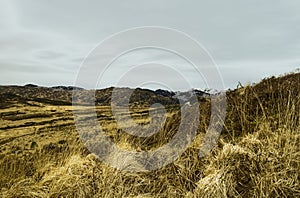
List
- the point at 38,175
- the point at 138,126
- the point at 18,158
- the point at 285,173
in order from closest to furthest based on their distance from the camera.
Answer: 1. the point at 285,173
2. the point at 38,175
3. the point at 18,158
4. the point at 138,126

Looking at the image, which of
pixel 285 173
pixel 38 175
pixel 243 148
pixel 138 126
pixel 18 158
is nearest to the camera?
pixel 285 173

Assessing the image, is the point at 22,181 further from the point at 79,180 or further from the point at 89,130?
the point at 89,130

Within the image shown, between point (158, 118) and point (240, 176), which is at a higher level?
point (158, 118)

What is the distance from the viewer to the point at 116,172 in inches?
188

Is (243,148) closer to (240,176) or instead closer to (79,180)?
(240,176)

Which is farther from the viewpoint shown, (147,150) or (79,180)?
(147,150)

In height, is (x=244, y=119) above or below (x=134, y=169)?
above

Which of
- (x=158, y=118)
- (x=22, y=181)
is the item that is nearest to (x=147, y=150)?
(x=158, y=118)

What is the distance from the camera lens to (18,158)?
5.61 m

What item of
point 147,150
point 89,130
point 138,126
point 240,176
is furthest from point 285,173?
point 89,130

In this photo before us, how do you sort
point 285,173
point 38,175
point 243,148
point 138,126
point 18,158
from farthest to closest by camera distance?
point 138,126, point 18,158, point 38,175, point 243,148, point 285,173

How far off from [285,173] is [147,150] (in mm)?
2116

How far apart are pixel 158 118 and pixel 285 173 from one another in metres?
3.02

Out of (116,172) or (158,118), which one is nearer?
(116,172)
